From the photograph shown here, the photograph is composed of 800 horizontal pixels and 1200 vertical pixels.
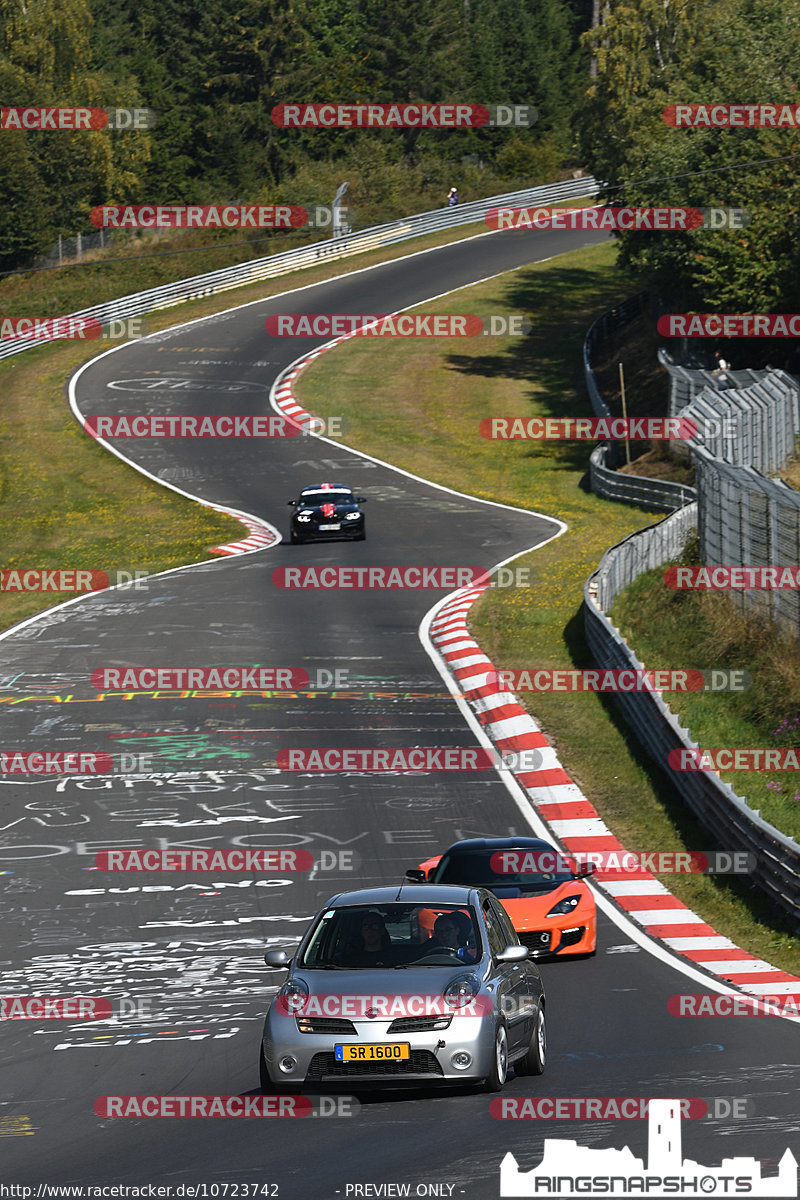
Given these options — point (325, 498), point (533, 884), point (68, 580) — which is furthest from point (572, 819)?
point (325, 498)

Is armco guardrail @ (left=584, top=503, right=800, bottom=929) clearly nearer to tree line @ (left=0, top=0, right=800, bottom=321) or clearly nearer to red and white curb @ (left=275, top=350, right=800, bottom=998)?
red and white curb @ (left=275, top=350, right=800, bottom=998)

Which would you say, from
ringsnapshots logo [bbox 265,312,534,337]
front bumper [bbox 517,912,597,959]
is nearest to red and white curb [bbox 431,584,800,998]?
front bumper [bbox 517,912,597,959]

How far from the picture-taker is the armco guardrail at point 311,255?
76.0m

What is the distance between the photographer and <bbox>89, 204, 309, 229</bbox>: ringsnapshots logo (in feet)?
290

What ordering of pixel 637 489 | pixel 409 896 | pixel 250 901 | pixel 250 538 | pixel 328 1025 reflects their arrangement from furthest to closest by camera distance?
pixel 637 489
pixel 250 538
pixel 250 901
pixel 409 896
pixel 328 1025

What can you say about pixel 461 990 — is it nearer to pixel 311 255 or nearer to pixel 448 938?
pixel 448 938

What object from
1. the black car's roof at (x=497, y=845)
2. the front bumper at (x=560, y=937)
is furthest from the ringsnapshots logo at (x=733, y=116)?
the front bumper at (x=560, y=937)

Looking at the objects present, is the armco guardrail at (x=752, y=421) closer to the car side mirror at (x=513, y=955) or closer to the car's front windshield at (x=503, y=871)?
the car's front windshield at (x=503, y=871)

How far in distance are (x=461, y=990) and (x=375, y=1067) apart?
29.0 inches

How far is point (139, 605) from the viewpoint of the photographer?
3541cm

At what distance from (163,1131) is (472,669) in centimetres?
1943

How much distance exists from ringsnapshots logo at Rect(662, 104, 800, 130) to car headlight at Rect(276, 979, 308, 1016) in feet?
155

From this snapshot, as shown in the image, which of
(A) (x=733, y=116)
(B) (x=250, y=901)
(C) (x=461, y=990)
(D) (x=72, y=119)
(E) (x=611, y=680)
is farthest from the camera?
(D) (x=72, y=119)

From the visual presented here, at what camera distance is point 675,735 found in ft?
71.6
